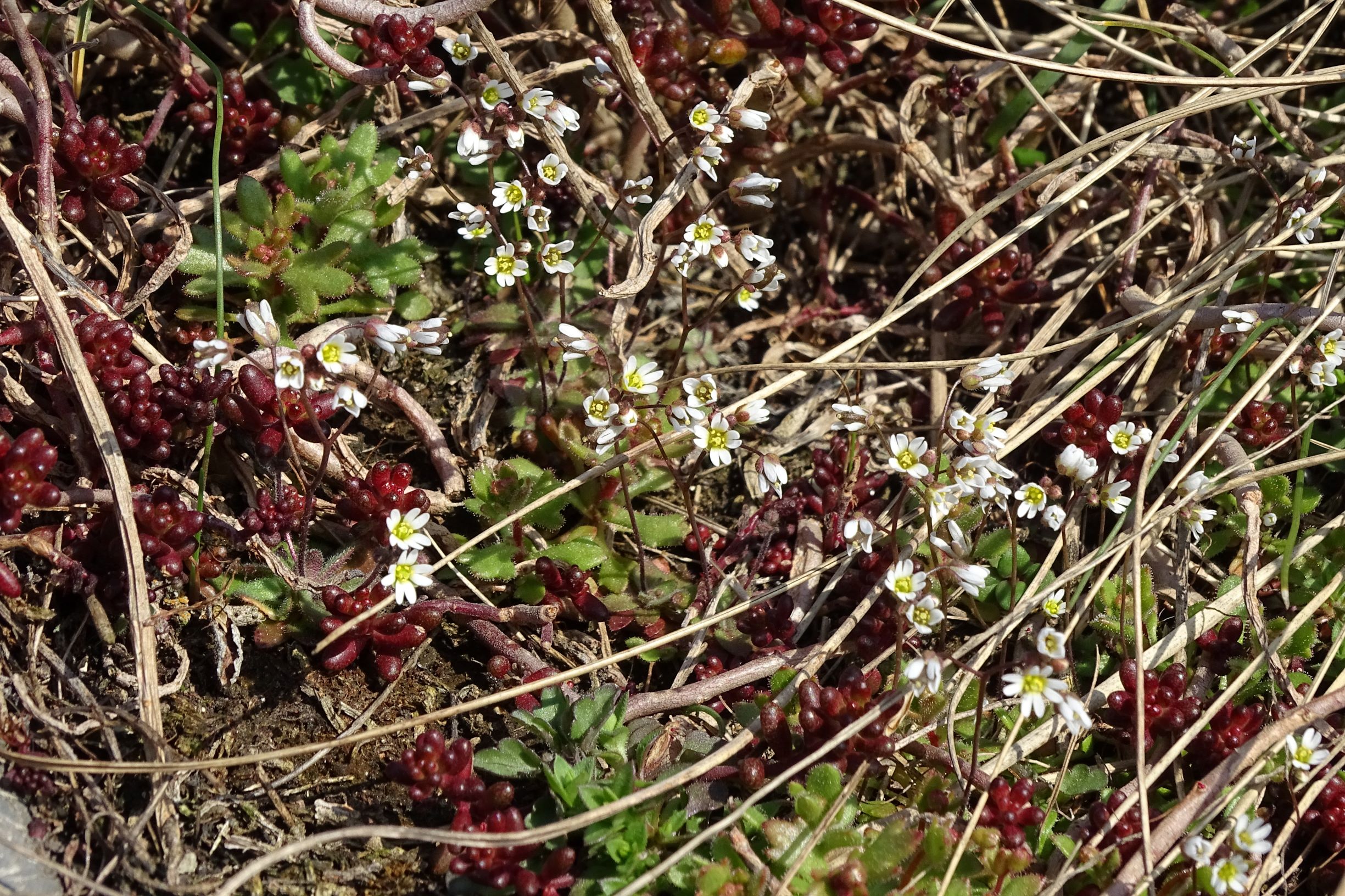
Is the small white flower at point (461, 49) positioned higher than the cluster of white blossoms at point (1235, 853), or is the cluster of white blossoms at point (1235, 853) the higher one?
the small white flower at point (461, 49)

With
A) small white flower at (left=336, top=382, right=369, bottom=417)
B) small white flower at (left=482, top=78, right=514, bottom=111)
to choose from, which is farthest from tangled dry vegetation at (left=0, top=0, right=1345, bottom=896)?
small white flower at (left=482, top=78, right=514, bottom=111)

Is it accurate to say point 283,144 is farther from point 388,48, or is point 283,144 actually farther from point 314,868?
point 314,868

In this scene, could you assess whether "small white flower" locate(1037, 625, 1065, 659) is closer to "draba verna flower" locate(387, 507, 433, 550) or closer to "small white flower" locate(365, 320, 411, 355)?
"draba verna flower" locate(387, 507, 433, 550)

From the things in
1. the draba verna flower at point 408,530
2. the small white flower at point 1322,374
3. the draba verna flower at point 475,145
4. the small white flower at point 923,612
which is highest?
the draba verna flower at point 475,145

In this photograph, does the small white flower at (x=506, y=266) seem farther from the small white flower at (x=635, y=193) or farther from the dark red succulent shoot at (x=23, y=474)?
the dark red succulent shoot at (x=23, y=474)

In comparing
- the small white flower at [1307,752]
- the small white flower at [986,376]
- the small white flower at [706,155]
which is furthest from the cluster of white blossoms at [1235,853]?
the small white flower at [706,155]

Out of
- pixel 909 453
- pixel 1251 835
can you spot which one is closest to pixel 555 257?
pixel 909 453

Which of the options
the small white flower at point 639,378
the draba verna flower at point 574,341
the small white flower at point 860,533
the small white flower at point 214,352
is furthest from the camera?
the small white flower at point 639,378

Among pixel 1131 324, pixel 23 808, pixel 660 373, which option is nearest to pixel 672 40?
pixel 660 373
